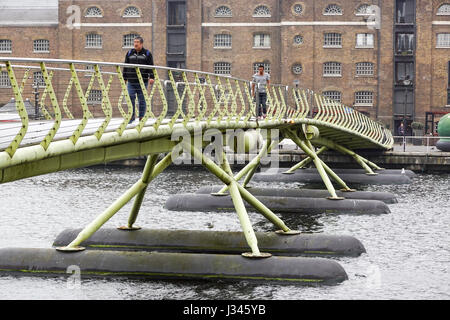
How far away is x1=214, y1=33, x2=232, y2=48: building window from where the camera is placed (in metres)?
67.5

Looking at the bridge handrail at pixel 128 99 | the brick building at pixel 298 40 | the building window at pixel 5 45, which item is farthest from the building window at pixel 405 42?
the building window at pixel 5 45

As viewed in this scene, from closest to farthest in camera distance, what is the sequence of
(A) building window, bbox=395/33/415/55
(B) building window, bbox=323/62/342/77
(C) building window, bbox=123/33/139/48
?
(A) building window, bbox=395/33/415/55 → (B) building window, bbox=323/62/342/77 → (C) building window, bbox=123/33/139/48

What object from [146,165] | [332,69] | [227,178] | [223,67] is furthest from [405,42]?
[146,165]

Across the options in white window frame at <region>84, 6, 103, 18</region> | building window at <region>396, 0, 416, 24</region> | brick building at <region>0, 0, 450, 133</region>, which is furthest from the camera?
white window frame at <region>84, 6, 103, 18</region>

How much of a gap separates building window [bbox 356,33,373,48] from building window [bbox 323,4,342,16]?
2322 mm

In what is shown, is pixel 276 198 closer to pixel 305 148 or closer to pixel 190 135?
pixel 305 148

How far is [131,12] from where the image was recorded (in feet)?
223

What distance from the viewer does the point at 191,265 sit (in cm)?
1675

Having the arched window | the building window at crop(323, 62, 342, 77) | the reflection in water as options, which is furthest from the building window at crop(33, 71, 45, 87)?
the building window at crop(323, 62, 342, 77)

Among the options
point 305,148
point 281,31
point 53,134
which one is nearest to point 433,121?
point 281,31

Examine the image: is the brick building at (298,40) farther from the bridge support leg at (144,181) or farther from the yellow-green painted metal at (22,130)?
the yellow-green painted metal at (22,130)

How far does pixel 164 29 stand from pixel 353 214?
43.8 m

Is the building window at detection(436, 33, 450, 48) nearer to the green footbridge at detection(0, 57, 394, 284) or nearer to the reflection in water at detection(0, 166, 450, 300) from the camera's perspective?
the reflection in water at detection(0, 166, 450, 300)

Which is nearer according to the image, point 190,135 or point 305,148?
point 190,135
